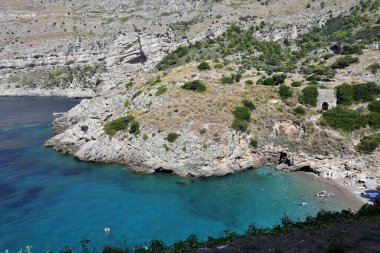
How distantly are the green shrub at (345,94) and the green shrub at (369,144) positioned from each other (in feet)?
30.9

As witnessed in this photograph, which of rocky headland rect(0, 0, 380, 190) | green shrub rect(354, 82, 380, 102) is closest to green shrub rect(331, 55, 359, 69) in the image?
rocky headland rect(0, 0, 380, 190)

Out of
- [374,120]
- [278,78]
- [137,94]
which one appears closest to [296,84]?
[278,78]

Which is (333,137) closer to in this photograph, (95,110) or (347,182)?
(347,182)

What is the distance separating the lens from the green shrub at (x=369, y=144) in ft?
179

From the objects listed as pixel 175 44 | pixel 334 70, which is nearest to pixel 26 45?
pixel 175 44

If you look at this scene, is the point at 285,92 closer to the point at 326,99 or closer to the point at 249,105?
the point at 326,99

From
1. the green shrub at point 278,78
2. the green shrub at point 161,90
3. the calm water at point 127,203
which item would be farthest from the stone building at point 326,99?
the green shrub at point 161,90

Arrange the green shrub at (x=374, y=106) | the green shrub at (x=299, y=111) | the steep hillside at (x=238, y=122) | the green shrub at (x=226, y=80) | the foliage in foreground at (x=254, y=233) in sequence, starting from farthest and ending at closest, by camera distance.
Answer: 1. the green shrub at (x=226, y=80)
2. the green shrub at (x=299, y=111)
3. the green shrub at (x=374, y=106)
4. the steep hillside at (x=238, y=122)
5. the foliage in foreground at (x=254, y=233)

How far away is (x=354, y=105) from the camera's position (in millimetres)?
63719

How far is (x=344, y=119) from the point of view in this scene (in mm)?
60031

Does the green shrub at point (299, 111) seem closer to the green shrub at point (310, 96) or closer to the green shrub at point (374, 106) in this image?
the green shrub at point (310, 96)

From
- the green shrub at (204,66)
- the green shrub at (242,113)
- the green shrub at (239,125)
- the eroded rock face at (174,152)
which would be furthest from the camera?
the green shrub at (204,66)

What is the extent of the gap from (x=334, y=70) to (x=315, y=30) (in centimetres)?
4841

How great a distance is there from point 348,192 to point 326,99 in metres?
22.3
